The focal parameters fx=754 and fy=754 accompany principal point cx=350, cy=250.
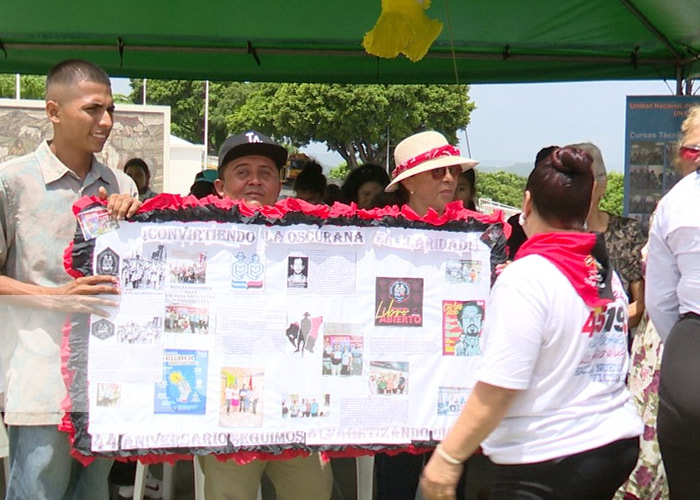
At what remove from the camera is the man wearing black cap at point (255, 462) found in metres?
2.74

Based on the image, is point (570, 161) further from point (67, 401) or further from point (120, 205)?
point (67, 401)

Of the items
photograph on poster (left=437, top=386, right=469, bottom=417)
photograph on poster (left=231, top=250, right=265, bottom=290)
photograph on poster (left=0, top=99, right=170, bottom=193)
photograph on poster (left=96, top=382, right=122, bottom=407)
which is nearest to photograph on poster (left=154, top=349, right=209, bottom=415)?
photograph on poster (left=96, top=382, right=122, bottom=407)

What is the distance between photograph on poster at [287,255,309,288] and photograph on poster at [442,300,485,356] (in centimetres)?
49

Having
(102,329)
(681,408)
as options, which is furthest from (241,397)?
(681,408)

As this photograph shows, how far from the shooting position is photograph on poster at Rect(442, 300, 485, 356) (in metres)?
2.62

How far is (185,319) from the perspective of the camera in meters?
2.50

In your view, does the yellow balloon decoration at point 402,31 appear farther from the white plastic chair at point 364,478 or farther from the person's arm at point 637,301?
the white plastic chair at point 364,478

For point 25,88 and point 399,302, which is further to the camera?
point 25,88

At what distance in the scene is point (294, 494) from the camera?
2857 millimetres

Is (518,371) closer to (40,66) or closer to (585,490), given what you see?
(585,490)

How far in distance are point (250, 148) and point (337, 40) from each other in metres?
3.71

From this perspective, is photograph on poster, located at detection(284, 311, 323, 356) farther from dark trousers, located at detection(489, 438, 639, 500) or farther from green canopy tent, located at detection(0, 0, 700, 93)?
green canopy tent, located at detection(0, 0, 700, 93)

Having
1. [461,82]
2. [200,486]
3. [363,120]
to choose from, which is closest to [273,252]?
[200,486]

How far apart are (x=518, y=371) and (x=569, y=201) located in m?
0.47
